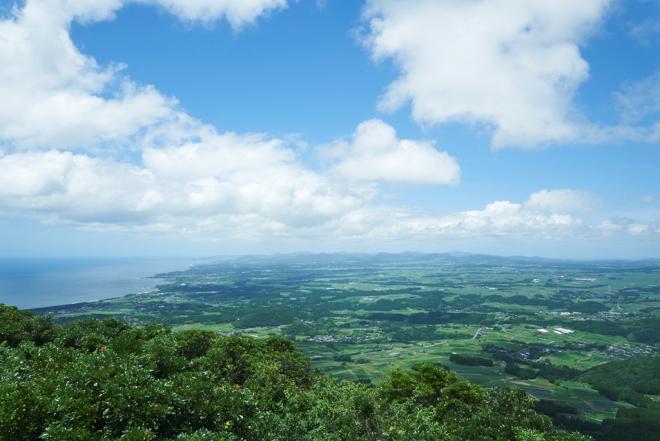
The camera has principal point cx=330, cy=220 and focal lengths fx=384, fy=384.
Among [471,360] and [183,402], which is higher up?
[183,402]

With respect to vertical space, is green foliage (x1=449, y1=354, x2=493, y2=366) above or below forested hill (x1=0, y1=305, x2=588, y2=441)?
below

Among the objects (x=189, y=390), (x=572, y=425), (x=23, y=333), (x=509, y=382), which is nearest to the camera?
(x=189, y=390)

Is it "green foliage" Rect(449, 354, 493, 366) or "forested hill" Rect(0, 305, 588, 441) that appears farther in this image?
"green foliage" Rect(449, 354, 493, 366)

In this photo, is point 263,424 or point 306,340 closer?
point 263,424

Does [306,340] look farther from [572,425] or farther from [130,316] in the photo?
[572,425]

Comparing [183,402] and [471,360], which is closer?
[183,402]

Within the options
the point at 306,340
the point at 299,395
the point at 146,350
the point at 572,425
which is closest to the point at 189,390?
the point at 146,350

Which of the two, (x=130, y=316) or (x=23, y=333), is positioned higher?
(x=23, y=333)

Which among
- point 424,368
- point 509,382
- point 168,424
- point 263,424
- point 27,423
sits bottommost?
point 509,382
